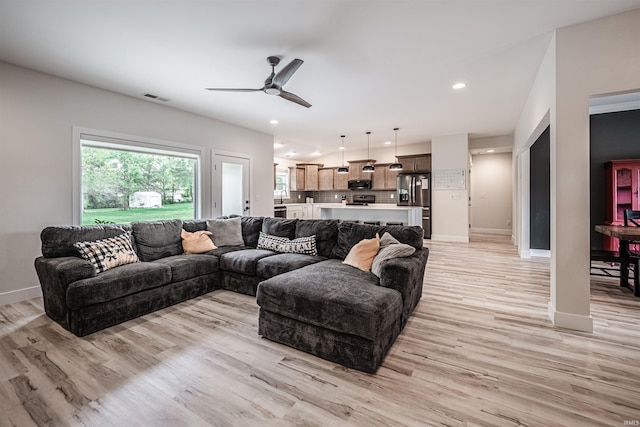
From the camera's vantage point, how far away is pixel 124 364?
210 cm

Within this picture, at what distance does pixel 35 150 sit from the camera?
11.6ft

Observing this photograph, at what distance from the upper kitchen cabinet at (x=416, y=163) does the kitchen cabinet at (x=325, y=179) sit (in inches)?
102

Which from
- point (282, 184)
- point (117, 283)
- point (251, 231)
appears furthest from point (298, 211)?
point (117, 283)

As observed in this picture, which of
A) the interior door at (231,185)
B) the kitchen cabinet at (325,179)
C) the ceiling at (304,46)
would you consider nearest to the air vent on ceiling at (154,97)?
the ceiling at (304,46)

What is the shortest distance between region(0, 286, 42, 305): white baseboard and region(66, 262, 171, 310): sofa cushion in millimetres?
1599

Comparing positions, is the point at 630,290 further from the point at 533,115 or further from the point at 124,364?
the point at 124,364

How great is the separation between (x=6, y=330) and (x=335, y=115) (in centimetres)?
532

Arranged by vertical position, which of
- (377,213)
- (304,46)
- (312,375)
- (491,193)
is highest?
(304,46)

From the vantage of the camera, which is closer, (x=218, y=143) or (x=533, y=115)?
(x=533, y=115)

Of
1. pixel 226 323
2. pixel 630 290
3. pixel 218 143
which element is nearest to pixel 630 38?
pixel 630 290

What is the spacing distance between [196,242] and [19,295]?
2.07 m

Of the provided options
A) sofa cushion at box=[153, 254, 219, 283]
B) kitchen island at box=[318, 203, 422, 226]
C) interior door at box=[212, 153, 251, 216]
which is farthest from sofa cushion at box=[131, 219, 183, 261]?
kitchen island at box=[318, 203, 422, 226]

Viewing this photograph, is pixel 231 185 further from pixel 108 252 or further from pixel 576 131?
pixel 576 131

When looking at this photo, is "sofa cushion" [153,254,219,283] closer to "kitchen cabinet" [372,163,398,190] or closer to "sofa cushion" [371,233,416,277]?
"sofa cushion" [371,233,416,277]
